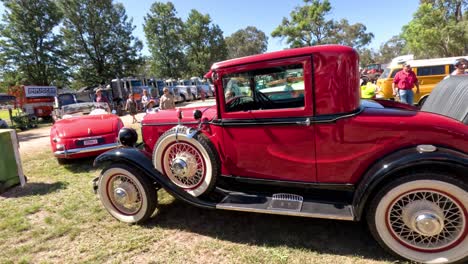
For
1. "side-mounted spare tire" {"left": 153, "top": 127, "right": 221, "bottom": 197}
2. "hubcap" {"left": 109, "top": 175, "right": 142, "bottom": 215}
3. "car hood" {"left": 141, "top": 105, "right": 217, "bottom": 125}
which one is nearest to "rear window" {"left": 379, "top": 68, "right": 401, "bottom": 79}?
"car hood" {"left": 141, "top": 105, "right": 217, "bottom": 125}

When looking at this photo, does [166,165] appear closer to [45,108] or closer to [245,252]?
[245,252]

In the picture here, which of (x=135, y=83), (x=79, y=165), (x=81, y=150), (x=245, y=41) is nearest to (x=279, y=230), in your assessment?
(x=81, y=150)

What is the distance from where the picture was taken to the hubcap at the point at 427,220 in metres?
2.24

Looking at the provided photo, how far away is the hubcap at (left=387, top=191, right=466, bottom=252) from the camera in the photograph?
224 centimetres

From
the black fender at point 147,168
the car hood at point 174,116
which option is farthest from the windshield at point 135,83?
the black fender at point 147,168

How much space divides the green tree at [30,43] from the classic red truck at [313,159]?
2974 centimetres

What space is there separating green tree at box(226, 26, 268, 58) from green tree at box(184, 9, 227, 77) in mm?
31186

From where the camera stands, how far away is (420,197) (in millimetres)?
2312

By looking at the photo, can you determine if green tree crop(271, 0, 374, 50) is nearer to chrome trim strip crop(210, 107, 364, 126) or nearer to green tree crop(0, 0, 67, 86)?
green tree crop(0, 0, 67, 86)

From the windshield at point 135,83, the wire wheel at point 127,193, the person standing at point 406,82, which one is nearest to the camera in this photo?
the wire wheel at point 127,193

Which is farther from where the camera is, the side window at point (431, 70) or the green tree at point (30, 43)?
the green tree at point (30, 43)

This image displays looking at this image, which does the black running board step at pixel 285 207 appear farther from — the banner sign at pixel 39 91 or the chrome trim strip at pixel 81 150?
the banner sign at pixel 39 91

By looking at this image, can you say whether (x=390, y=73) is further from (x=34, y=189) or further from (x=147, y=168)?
(x=34, y=189)

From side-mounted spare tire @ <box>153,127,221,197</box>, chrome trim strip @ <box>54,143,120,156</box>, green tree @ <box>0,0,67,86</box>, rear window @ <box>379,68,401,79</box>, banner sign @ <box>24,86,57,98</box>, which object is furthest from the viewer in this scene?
green tree @ <box>0,0,67,86</box>
